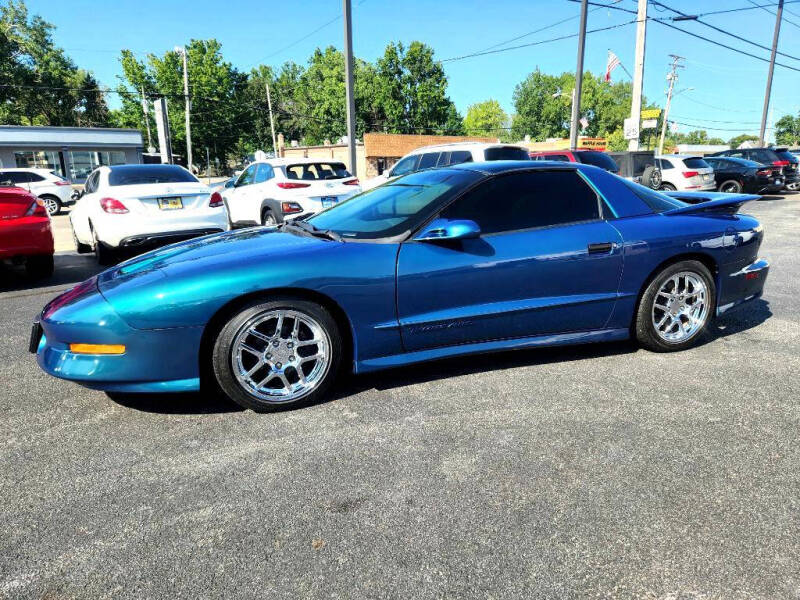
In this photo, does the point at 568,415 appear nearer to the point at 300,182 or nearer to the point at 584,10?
the point at 300,182

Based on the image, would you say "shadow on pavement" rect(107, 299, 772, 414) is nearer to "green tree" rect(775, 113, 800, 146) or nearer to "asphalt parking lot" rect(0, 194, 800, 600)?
"asphalt parking lot" rect(0, 194, 800, 600)

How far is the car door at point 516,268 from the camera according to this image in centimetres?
321

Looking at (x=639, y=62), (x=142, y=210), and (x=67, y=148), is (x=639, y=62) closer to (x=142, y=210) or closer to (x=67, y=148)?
(x=142, y=210)

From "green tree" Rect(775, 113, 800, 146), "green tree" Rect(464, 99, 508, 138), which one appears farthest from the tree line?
"green tree" Rect(775, 113, 800, 146)

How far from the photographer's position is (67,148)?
36.9m

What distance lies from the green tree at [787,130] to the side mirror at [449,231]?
5591 inches

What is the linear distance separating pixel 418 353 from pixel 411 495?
1.10m

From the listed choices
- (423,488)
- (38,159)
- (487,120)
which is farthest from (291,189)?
(487,120)

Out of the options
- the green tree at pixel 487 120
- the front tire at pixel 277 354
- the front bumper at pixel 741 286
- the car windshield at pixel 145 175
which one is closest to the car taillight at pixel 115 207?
the car windshield at pixel 145 175

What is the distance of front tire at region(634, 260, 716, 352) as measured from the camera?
3824 millimetres

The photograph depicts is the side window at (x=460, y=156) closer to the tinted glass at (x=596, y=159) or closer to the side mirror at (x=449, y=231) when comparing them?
the tinted glass at (x=596, y=159)

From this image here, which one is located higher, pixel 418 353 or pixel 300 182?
pixel 300 182

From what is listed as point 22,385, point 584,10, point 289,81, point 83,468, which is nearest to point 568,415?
point 83,468

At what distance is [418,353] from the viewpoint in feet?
10.7
